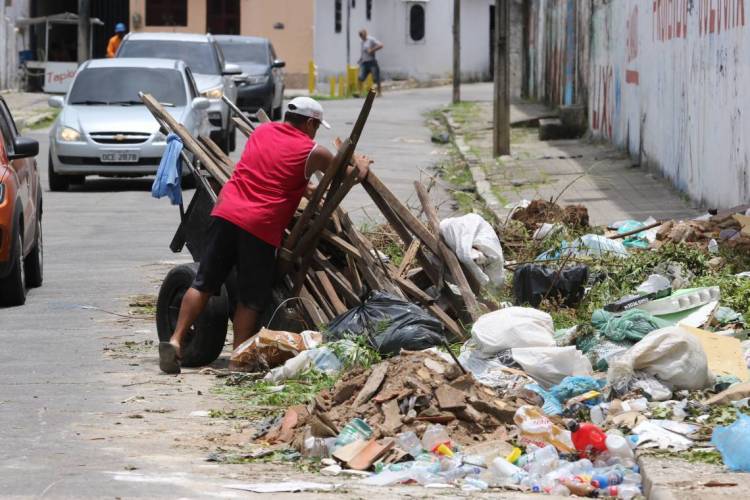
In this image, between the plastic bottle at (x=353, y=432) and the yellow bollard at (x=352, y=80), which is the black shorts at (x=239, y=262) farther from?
the yellow bollard at (x=352, y=80)

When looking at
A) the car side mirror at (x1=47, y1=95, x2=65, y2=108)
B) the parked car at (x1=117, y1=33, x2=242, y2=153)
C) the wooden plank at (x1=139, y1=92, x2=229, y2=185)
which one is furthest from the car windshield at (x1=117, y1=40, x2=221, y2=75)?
the wooden plank at (x1=139, y1=92, x2=229, y2=185)

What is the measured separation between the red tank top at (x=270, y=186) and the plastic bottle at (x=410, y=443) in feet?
8.29

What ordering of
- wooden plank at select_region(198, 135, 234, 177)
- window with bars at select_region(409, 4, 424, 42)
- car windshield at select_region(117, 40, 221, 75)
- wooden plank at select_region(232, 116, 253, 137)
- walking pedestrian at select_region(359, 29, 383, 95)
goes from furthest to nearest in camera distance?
window with bars at select_region(409, 4, 424, 42)
walking pedestrian at select_region(359, 29, 383, 95)
car windshield at select_region(117, 40, 221, 75)
wooden plank at select_region(232, 116, 253, 137)
wooden plank at select_region(198, 135, 234, 177)

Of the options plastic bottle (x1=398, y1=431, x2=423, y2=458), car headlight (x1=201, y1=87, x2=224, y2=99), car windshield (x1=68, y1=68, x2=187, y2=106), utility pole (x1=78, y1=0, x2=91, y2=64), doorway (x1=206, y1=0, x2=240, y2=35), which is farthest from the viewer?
doorway (x1=206, y1=0, x2=240, y2=35)

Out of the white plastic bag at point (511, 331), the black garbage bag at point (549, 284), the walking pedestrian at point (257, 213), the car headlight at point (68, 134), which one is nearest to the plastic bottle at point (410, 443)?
the white plastic bag at point (511, 331)

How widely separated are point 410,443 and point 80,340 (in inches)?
158

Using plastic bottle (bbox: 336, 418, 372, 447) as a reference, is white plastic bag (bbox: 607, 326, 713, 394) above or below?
above

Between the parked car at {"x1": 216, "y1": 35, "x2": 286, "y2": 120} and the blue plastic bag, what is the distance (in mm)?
24619

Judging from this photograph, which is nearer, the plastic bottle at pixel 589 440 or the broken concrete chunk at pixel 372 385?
the plastic bottle at pixel 589 440

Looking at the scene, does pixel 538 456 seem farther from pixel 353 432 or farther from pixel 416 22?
pixel 416 22

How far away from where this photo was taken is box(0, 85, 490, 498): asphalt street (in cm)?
678

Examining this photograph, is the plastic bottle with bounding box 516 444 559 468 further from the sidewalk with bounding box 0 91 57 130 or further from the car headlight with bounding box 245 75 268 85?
the car headlight with bounding box 245 75 268 85

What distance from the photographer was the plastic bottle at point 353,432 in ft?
23.6

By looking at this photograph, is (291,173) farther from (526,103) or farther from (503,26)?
(526,103)
